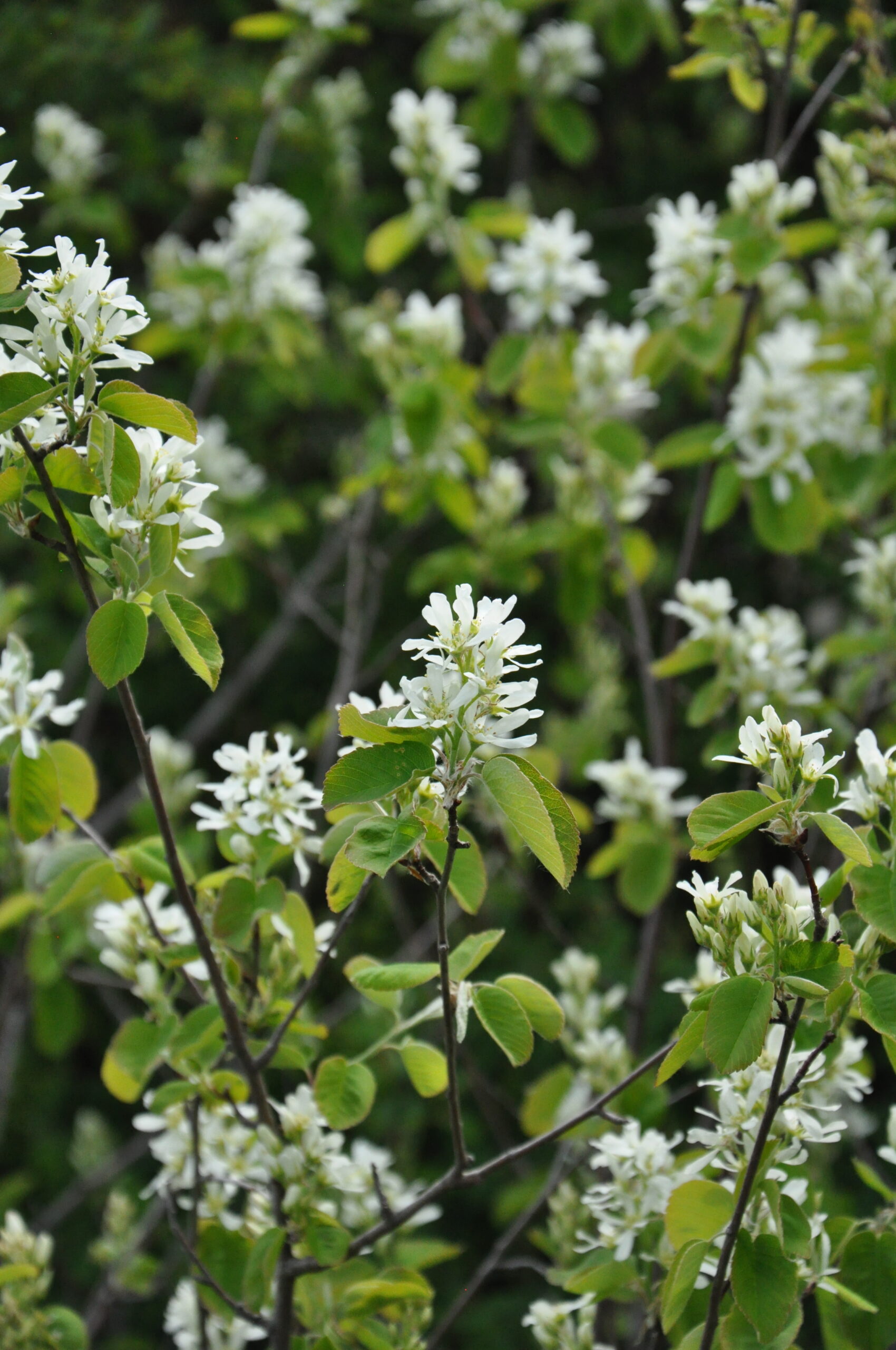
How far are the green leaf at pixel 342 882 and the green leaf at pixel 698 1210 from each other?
1.49ft

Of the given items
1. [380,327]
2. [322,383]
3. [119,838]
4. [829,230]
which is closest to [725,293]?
[829,230]

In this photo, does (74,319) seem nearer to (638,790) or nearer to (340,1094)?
(340,1094)

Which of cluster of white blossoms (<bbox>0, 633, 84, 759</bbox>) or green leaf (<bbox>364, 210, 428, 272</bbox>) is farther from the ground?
cluster of white blossoms (<bbox>0, 633, 84, 759</bbox>)

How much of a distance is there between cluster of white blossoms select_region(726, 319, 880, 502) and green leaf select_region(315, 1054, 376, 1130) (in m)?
1.50

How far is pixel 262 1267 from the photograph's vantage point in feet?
4.40

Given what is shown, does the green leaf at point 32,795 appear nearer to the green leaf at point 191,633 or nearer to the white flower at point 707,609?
the green leaf at point 191,633

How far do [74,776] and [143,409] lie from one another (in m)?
0.65

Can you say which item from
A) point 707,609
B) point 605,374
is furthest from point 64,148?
point 707,609

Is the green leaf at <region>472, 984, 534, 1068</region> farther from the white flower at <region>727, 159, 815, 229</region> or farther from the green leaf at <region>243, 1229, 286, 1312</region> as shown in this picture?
the white flower at <region>727, 159, 815, 229</region>

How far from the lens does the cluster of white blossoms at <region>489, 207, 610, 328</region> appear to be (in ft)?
9.27

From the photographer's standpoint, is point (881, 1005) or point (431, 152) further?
point (431, 152)

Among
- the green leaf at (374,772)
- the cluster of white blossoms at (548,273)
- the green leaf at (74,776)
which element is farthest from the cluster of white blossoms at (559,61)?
the green leaf at (374,772)

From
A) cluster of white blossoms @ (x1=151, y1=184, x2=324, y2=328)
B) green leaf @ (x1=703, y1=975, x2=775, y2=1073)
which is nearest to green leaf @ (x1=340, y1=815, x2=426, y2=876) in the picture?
green leaf @ (x1=703, y1=975, x2=775, y2=1073)

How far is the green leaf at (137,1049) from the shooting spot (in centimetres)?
147
